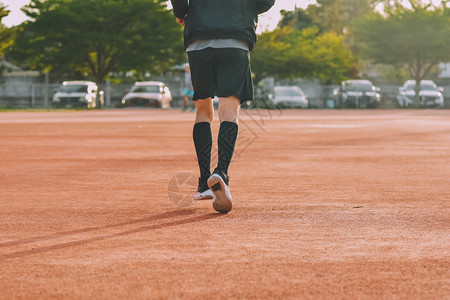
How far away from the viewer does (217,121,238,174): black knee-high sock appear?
5.57 metres

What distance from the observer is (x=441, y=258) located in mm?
3986

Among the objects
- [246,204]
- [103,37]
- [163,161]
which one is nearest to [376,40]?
[103,37]

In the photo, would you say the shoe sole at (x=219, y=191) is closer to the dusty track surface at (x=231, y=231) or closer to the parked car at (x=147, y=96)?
the dusty track surface at (x=231, y=231)

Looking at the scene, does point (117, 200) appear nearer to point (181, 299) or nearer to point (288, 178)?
point (288, 178)

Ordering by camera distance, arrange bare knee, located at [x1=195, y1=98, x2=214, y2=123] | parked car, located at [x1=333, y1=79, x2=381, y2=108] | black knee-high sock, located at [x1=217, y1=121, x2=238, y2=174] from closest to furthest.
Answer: black knee-high sock, located at [x1=217, y1=121, x2=238, y2=174], bare knee, located at [x1=195, y1=98, x2=214, y2=123], parked car, located at [x1=333, y1=79, x2=381, y2=108]

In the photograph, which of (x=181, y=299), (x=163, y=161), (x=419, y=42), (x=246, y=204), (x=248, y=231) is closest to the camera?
(x=181, y=299)

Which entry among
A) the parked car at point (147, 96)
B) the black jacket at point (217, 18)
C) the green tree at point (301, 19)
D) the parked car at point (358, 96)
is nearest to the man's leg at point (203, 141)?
the black jacket at point (217, 18)

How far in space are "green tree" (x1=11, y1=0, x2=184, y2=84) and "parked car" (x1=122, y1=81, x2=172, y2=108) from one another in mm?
6176

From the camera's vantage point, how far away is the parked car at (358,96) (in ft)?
151

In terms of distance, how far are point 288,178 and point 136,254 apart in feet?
13.0

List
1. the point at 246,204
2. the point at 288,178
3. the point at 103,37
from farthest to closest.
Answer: the point at 103,37
the point at 288,178
the point at 246,204

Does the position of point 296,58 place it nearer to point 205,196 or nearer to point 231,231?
point 205,196

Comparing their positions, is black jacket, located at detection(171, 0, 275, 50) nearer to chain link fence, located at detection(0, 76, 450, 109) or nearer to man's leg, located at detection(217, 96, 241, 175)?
man's leg, located at detection(217, 96, 241, 175)

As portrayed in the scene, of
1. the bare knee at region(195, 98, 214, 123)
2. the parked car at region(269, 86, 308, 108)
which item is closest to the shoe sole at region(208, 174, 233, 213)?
the bare knee at region(195, 98, 214, 123)
